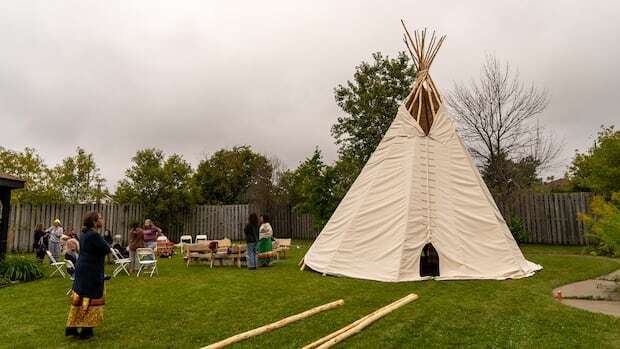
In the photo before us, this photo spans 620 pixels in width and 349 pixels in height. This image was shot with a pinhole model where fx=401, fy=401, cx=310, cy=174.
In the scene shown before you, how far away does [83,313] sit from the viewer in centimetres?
465

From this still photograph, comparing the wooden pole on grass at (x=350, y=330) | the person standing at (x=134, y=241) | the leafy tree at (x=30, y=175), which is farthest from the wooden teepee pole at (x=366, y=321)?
the leafy tree at (x=30, y=175)

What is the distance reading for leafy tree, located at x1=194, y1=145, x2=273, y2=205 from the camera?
3033 cm

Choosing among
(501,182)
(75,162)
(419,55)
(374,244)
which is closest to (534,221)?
(501,182)

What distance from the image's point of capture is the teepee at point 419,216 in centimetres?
829

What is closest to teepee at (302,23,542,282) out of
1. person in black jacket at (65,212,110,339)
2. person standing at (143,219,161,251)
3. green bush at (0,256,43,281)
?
person in black jacket at (65,212,110,339)

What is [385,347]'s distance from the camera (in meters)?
4.13

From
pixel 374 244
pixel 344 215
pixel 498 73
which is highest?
pixel 498 73

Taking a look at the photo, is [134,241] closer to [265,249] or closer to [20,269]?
[20,269]

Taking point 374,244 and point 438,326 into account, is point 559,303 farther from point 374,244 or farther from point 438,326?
point 374,244

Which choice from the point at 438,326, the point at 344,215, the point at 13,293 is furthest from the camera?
the point at 344,215

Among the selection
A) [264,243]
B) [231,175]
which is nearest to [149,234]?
[264,243]

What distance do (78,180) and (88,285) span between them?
16.1 meters

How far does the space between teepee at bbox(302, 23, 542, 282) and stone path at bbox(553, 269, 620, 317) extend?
1.09 meters

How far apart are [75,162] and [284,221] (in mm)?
10866
